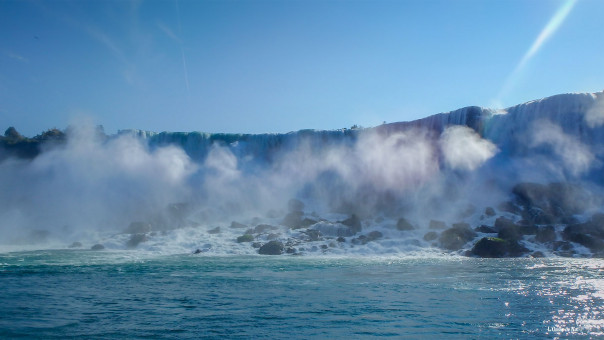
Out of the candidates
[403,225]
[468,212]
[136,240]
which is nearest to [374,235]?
[403,225]

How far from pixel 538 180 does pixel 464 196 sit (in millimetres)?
3895

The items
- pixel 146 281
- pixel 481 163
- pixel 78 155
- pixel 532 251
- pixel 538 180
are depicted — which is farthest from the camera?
pixel 78 155

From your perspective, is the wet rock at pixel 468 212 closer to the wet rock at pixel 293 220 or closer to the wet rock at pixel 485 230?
the wet rock at pixel 485 230

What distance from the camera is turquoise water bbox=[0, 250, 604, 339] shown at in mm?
8156

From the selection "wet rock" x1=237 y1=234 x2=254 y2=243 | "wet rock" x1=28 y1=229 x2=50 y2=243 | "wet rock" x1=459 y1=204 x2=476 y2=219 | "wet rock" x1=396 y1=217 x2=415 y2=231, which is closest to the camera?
"wet rock" x1=237 y1=234 x2=254 y2=243

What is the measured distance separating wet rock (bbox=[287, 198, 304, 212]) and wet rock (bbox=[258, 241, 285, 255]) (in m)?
8.32

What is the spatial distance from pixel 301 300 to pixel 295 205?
777 inches

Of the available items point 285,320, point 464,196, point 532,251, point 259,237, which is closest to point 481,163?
point 464,196

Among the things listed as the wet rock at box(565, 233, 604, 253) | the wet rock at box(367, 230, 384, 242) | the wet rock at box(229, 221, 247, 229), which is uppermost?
the wet rock at box(229, 221, 247, 229)

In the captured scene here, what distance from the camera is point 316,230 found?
80.4 feet

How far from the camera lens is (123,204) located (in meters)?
30.5

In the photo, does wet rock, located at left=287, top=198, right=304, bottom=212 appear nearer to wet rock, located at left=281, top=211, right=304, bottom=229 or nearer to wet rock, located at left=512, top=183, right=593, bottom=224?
wet rock, located at left=281, top=211, right=304, bottom=229

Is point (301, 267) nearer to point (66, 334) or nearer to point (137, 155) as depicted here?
point (66, 334)

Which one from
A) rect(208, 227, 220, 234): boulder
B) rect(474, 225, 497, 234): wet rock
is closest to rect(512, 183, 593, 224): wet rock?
rect(474, 225, 497, 234): wet rock
